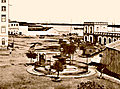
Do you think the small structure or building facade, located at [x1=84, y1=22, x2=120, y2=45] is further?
building facade, located at [x1=84, y1=22, x2=120, y2=45]

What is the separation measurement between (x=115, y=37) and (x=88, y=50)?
76.4 ft

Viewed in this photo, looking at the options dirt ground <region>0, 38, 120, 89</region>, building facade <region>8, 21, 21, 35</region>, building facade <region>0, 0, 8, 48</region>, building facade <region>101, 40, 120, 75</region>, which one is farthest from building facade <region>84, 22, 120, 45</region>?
building facade <region>8, 21, 21, 35</region>

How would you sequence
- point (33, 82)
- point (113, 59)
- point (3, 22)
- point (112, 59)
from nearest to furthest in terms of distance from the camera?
1. point (33, 82)
2. point (113, 59)
3. point (112, 59)
4. point (3, 22)

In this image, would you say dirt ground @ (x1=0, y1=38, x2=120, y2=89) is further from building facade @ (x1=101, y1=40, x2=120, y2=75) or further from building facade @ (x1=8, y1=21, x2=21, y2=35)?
building facade @ (x1=8, y1=21, x2=21, y2=35)

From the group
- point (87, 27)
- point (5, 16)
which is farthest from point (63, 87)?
point (87, 27)

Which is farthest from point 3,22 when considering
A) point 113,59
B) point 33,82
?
point 113,59

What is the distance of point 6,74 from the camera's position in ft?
92.4

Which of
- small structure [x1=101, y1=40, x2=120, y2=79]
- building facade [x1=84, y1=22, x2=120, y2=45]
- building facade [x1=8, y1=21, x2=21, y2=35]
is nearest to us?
small structure [x1=101, y1=40, x2=120, y2=79]

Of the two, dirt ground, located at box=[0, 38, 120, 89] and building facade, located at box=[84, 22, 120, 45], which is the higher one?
building facade, located at box=[84, 22, 120, 45]

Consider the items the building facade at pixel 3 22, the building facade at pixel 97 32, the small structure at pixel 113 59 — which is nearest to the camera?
the small structure at pixel 113 59

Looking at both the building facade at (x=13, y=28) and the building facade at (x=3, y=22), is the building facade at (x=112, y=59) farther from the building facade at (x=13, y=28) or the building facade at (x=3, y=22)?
the building facade at (x=13, y=28)

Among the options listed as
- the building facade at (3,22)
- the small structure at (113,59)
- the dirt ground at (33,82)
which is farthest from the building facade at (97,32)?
the dirt ground at (33,82)

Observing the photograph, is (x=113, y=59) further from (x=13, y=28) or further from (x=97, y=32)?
(x=13, y=28)

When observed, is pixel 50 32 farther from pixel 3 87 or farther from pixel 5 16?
pixel 3 87
